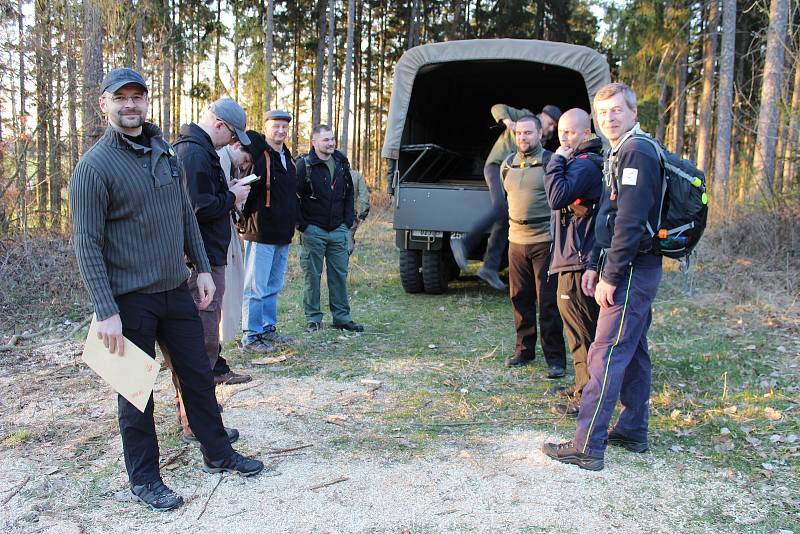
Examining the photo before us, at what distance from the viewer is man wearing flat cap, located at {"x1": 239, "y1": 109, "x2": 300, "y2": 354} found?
16.2ft

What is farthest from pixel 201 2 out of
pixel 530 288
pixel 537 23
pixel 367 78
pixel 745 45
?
pixel 530 288

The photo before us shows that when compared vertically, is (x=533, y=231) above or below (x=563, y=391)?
above

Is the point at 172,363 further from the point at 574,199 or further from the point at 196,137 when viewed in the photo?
the point at 574,199

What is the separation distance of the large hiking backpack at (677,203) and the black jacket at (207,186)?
2.23 m

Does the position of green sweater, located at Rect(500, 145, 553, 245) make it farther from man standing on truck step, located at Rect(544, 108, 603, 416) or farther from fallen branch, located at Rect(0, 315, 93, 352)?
fallen branch, located at Rect(0, 315, 93, 352)

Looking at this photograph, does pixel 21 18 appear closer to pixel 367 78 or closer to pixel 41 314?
pixel 41 314

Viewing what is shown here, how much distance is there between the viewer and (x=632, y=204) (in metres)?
2.86

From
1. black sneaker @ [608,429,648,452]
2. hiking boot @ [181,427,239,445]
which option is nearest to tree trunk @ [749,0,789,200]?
black sneaker @ [608,429,648,452]

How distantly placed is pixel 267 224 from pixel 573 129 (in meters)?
2.60

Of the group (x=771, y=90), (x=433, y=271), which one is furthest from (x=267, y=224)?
(x=771, y=90)

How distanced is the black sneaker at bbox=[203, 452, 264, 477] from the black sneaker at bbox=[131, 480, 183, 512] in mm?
293

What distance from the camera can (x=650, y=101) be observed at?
19.2m

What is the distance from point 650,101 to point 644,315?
18280mm

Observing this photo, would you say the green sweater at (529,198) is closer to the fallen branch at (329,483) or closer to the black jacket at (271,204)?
the black jacket at (271,204)
